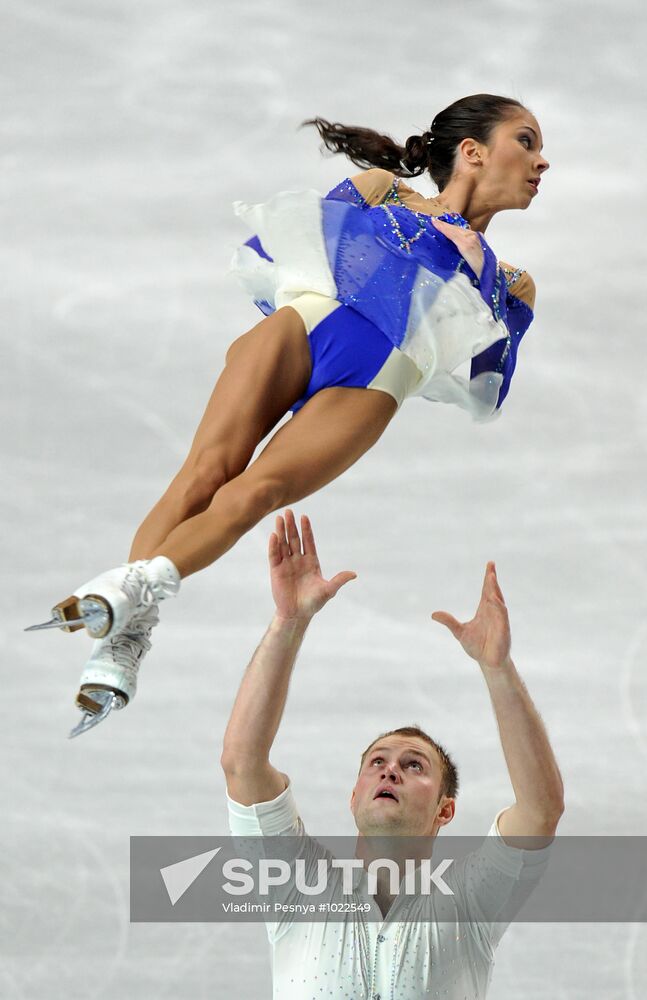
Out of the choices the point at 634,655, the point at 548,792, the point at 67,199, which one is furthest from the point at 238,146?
the point at 548,792

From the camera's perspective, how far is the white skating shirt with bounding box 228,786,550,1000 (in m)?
3.48

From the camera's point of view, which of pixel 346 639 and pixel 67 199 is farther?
pixel 67 199

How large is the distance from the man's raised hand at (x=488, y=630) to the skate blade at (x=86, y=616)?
0.77 m

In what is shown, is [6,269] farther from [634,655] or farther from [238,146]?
[634,655]

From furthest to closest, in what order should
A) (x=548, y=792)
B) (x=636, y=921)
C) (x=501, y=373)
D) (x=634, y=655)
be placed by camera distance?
(x=634, y=655) → (x=636, y=921) → (x=501, y=373) → (x=548, y=792)

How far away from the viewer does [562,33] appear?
687 centimetres

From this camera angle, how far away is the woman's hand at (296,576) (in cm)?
367

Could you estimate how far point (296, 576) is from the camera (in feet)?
12.2

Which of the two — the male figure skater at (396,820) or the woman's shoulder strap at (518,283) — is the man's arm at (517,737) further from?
the woman's shoulder strap at (518,283)

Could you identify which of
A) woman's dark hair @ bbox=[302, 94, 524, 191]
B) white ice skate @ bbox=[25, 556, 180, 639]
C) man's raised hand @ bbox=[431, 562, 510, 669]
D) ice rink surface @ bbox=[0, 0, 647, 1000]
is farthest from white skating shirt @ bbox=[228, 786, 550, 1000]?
ice rink surface @ bbox=[0, 0, 647, 1000]

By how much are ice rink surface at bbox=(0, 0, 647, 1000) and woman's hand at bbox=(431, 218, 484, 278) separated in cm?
255

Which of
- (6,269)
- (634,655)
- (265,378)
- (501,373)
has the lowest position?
(265,378)

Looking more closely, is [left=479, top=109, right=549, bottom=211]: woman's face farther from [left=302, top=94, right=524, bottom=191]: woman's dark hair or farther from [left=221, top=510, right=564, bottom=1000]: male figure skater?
[left=221, top=510, right=564, bottom=1000]: male figure skater

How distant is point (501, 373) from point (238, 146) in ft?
10.3
